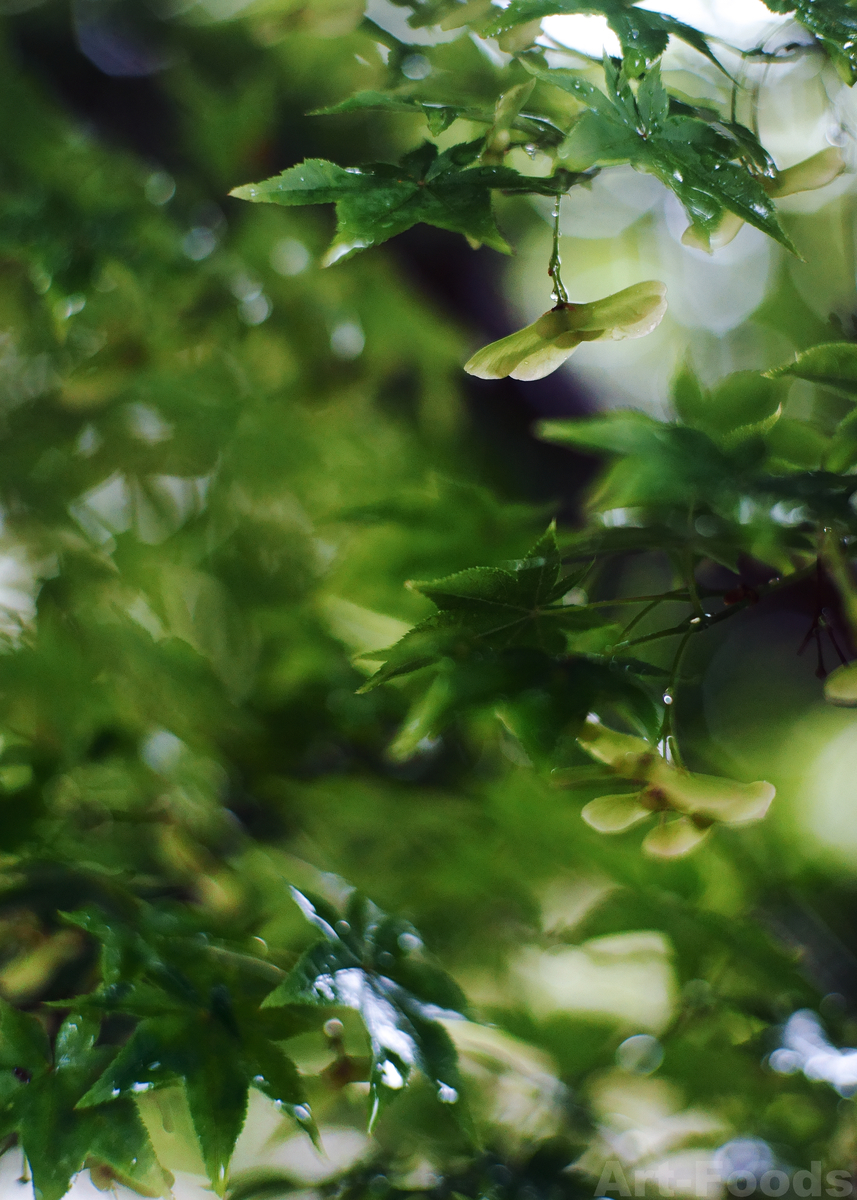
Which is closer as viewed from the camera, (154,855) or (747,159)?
(747,159)

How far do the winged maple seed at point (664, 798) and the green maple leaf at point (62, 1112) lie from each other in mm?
247

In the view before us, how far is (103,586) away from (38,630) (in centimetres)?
10

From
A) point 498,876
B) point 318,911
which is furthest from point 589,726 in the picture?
point 498,876

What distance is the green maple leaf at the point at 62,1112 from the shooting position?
334mm

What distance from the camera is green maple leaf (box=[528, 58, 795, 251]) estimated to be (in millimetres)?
270

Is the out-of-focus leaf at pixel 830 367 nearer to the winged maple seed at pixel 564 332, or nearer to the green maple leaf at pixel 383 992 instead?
the winged maple seed at pixel 564 332

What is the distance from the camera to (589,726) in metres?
0.33

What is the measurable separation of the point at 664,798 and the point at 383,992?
6.7 inches

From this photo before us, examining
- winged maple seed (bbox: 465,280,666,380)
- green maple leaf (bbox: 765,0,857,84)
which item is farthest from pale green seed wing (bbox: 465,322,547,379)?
green maple leaf (bbox: 765,0,857,84)

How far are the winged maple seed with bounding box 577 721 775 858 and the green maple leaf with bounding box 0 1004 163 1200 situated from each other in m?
0.25

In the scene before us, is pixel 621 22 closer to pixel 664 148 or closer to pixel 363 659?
pixel 664 148

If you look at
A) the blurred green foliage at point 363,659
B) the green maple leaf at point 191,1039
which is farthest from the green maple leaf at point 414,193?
the green maple leaf at point 191,1039

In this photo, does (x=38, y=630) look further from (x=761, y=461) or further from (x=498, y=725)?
(x=761, y=461)

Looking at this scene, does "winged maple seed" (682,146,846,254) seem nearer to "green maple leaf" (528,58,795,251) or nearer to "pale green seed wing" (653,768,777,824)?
"green maple leaf" (528,58,795,251)
